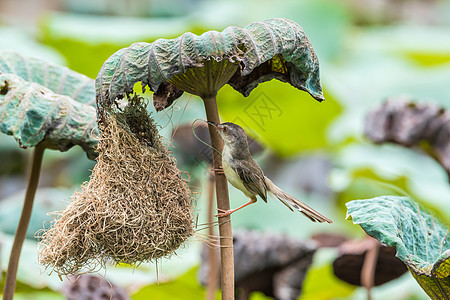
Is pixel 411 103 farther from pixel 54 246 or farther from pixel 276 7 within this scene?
pixel 276 7

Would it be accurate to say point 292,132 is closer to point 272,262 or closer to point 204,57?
point 272,262

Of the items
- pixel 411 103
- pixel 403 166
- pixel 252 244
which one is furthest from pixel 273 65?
pixel 403 166

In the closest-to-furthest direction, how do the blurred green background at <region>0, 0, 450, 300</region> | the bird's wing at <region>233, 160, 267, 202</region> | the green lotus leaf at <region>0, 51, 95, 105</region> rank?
the bird's wing at <region>233, 160, 267, 202</region> → the green lotus leaf at <region>0, 51, 95, 105</region> → the blurred green background at <region>0, 0, 450, 300</region>

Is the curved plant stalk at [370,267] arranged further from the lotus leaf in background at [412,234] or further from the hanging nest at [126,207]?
the hanging nest at [126,207]

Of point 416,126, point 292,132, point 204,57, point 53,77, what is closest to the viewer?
point 204,57

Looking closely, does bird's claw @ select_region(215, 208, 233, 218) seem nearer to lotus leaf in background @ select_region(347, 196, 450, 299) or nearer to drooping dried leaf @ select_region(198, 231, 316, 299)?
lotus leaf in background @ select_region(347, 196, 450, 299)

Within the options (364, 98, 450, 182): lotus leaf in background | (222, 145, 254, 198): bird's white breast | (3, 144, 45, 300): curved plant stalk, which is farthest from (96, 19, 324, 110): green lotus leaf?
(364, 98, 450, 182): lotus leaf in background

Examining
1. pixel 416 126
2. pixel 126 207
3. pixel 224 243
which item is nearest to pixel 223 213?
pixel 224 243
